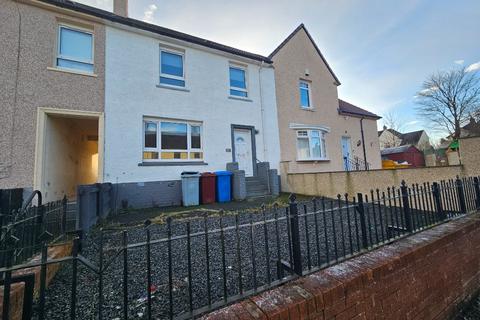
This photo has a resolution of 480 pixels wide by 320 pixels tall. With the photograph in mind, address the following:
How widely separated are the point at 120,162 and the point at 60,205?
4.46 metres

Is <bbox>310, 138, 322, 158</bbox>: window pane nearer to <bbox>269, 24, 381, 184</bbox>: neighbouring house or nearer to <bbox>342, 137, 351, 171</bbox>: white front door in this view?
<bbox>269, 24, 381, 184</bbox>: neighbouring house

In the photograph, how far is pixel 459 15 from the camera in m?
9.56

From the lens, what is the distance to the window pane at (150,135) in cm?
913

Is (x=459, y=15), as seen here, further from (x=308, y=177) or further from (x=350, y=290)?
(x=350, y=290)

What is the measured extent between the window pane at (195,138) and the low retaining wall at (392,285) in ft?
27.4

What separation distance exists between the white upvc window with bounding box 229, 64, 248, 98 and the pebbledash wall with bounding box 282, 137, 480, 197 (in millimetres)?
5030

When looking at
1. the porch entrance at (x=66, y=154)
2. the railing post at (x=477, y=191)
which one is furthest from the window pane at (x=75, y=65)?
the railing post at (x=477, y=191)

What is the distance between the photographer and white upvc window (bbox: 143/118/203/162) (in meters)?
9.16

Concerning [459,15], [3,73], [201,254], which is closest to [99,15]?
[3,73]

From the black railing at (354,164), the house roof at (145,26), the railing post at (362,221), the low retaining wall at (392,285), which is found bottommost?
the low retaining wall at (392,285)

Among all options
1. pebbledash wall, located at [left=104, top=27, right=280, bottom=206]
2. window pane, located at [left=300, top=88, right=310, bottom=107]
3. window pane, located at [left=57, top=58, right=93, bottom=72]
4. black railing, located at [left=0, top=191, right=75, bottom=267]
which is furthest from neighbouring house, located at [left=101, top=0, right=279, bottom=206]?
black railing, located at [left=0, top=191, right=75, bottom=267]

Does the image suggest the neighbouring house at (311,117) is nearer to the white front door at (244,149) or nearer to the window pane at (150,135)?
the white front door at (244,149)

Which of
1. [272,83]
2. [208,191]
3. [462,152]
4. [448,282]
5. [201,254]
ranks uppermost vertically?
[272,83]

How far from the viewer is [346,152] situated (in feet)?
53.1
